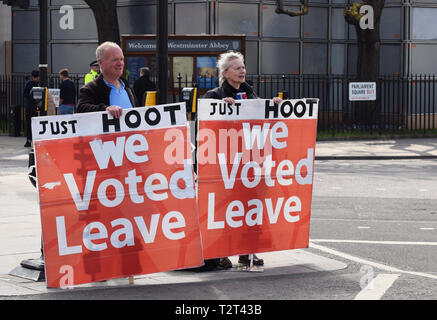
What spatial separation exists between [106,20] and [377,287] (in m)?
18.6

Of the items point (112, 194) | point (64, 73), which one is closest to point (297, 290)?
point (112, 194)

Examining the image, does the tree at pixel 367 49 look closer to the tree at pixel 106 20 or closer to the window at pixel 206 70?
the window at pixel 206 70

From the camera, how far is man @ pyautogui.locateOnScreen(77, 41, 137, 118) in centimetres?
742

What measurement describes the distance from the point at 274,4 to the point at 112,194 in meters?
→ 21.5

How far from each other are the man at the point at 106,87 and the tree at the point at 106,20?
17448mm

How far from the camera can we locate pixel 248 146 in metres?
7.87

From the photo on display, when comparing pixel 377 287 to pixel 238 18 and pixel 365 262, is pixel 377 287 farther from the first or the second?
pixel 238 18

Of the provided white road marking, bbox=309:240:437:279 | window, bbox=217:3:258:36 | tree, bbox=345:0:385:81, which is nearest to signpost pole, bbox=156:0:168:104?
white road marking, bbox=309:240:437:279

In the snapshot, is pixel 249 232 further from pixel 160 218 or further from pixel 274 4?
pixel 274 4

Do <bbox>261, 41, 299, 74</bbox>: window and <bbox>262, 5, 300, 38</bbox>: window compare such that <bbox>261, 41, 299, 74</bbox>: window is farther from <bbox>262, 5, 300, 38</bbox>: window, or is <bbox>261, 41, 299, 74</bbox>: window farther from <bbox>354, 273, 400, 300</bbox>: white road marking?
<bbox>354, 273, 400, 300</bbox>: white road marking

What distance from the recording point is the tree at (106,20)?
24781mm

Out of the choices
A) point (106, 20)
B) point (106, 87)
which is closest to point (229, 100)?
point (106, 87)

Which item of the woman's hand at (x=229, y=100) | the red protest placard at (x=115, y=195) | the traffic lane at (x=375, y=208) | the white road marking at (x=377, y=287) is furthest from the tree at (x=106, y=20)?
the white road marking at (x=377, y=287)

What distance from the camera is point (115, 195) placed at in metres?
7.07
